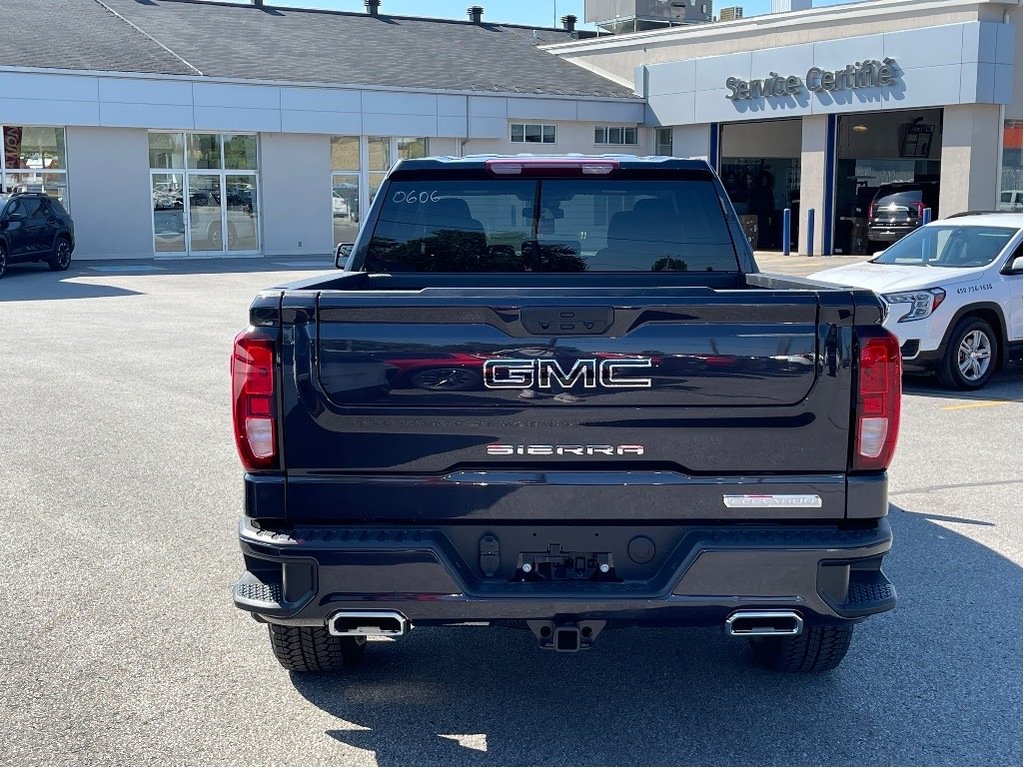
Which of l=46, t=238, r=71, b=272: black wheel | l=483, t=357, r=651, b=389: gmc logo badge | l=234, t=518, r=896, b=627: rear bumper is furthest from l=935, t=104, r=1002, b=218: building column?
l=483, t=357, r=651, b=389: gmc logo badge

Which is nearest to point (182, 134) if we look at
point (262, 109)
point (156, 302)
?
point (262, 109)

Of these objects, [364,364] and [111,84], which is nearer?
[364,364]

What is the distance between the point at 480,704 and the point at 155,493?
3963 mm

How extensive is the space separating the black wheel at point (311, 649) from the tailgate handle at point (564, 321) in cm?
150

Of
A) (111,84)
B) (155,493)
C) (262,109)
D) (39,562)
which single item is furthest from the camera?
(262,109)

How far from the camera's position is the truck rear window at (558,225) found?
5375 millimetres

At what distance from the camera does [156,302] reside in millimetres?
20859

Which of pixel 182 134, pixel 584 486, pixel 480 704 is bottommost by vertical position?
pixel 480 704

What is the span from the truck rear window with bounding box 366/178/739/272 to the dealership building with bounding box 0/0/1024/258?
26.0 m

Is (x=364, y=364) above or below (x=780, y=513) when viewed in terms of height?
above

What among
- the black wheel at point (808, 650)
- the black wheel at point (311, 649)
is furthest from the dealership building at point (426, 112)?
the black wheel at point (311, 649)

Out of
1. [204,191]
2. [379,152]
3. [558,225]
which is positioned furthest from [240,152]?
[558,225]

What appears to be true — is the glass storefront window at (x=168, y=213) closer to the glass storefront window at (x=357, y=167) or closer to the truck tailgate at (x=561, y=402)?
the glass storefront window at (x=357, y=167)

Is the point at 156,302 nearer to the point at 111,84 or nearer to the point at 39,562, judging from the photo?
the point at 111,84
